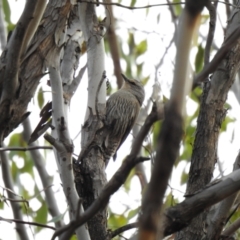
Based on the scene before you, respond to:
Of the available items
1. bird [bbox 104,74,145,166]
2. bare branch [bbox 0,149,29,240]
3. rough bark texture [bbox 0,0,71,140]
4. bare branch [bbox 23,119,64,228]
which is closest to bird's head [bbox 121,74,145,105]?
bird [bbox 104,74,145,166]

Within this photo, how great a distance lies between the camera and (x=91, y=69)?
268 cm

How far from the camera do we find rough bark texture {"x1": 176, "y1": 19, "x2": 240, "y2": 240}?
7.58ft

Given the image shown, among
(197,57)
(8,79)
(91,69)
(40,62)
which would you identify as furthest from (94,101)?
(197,57)

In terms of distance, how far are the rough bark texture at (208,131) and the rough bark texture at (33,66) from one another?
71 centimetres

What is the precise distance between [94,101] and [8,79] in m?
0.76

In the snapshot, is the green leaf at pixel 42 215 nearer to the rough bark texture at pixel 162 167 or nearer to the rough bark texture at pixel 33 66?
the rough bark texture at pixel 33 66

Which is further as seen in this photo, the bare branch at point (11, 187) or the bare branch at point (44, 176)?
the bare branch at point (44, 176)

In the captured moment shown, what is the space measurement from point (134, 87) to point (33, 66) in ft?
7.72

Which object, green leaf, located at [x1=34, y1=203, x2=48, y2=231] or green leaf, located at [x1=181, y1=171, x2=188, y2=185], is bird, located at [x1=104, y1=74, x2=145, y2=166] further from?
green leaf, located at [x1=34, y1=203, x2=48, y2=231]

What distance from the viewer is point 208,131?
245 cm

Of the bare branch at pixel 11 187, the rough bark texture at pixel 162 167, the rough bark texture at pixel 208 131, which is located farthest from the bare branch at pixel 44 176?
the rough bark texture at pixel 162 167

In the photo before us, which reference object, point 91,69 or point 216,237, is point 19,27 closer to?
point 91,69

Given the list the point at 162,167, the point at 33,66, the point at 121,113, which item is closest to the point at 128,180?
the point at 121,113

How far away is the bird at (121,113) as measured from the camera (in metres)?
2.93
